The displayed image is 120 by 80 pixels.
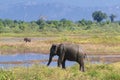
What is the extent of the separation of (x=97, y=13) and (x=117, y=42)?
10425 centimetres

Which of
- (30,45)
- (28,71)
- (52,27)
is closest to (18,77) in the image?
(28,71)

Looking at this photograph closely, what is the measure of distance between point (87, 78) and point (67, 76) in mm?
770

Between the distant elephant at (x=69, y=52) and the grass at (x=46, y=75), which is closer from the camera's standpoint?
the grass at (x=46, y=75)

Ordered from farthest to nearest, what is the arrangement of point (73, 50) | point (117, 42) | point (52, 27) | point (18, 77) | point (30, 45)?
point (52, 27) < point (117, 42) < point (30, 45) < point (73, 50) < point (18, 77)

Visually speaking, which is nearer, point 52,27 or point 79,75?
point 79,75

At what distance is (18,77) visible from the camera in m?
16.5

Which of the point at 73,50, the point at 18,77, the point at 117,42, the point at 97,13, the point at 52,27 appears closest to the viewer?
the point at 18,77

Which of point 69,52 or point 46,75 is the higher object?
point 69,52

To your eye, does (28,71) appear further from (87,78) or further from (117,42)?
(117,42)

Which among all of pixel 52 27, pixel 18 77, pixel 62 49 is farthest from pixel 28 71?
pixel 52 27

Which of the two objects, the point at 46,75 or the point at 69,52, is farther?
the point at 69,52

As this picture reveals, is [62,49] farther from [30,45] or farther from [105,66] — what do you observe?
[30,45]

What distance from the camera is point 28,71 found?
17312 millimetres

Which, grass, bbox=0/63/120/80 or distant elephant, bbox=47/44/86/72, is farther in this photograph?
distant elephant, bbox=47/44/86/72
